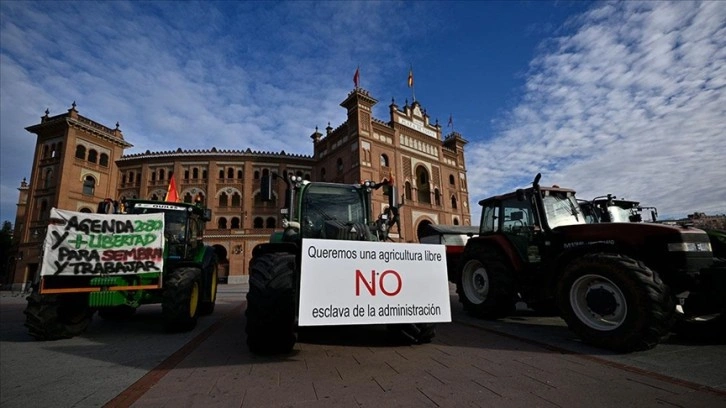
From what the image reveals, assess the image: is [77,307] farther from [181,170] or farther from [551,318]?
[181,170]

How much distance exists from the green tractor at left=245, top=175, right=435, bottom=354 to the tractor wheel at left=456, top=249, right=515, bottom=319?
2423mm

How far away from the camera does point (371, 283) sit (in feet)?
10.9

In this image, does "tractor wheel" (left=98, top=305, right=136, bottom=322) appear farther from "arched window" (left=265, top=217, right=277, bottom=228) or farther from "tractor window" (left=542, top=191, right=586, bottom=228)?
"arched window" (left=265, top=217, right=277, bottom=228)

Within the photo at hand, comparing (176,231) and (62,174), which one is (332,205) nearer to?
(176,231)

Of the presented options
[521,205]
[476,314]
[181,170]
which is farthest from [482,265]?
[181,170]

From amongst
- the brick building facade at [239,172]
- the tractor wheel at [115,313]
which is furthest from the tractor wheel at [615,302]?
the brick building facade at [239,172]

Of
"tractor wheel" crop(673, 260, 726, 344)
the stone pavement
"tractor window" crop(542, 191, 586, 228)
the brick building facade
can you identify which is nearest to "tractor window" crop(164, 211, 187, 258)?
the stone pavement

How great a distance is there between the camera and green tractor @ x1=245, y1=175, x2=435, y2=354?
333 centimetres

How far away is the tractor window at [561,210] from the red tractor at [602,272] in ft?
0.07

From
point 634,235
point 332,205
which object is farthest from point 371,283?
point 634,235

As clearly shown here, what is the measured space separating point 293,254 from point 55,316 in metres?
4.44

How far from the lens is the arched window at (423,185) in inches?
1323

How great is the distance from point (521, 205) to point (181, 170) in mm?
36987

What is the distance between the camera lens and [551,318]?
6426 mm
